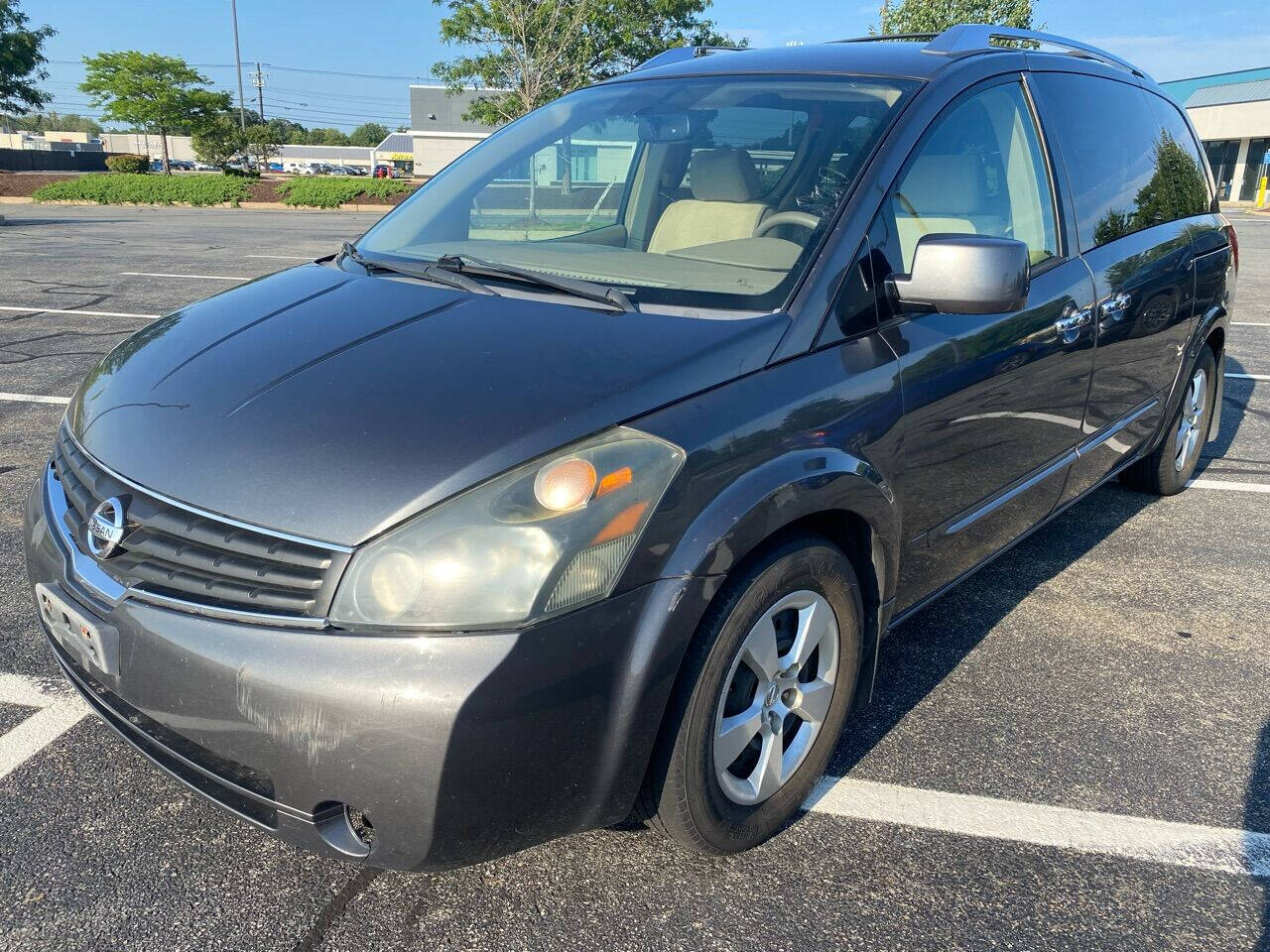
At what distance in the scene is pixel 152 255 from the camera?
14.5m

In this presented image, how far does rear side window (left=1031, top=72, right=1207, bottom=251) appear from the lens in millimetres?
3486

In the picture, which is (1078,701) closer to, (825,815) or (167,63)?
(825,815)

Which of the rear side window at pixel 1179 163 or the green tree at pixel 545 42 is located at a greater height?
the green tree at pixel 545 42

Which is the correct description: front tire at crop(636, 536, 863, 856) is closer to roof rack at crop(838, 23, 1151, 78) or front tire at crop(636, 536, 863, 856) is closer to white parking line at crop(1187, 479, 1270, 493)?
roof rack at crop(838, 23, 1151, 78)

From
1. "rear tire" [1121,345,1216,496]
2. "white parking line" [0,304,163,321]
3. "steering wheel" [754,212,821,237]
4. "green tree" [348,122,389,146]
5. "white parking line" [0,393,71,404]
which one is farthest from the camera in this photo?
"green tree" [348,122,389,146]

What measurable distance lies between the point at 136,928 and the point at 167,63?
55043 mm

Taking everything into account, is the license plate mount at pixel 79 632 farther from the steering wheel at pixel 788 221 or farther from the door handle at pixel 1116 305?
the door handle at pixel 1116 305

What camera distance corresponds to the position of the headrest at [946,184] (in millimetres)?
2777

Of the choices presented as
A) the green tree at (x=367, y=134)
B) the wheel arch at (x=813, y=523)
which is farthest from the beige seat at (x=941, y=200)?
the green tree at (x=367, y=134)

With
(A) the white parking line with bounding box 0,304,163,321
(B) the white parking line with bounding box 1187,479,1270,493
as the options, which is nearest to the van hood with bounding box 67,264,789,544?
(B) the white parking line with bounding box 1187,479,1270,493

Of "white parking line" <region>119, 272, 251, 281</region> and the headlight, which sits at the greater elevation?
the headlight

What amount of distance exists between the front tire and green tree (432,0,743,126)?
22.0 metres

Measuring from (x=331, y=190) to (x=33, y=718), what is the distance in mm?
30818

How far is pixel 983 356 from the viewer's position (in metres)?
2.84
